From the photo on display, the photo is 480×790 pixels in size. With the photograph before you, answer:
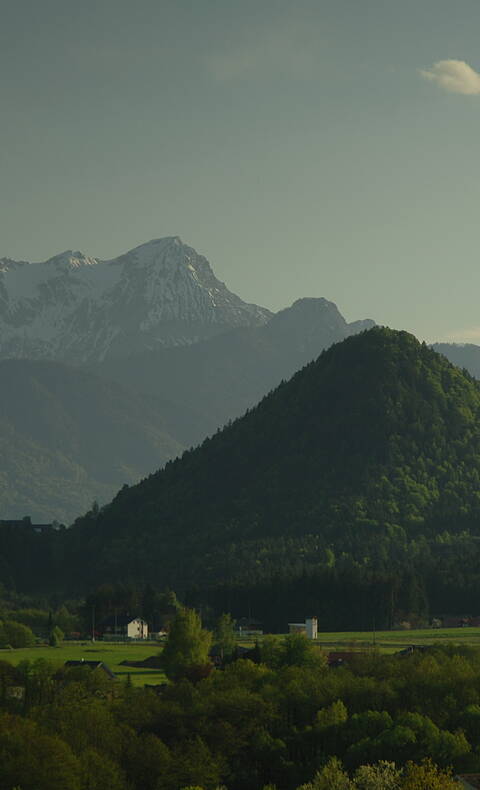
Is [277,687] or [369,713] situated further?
[277,687]

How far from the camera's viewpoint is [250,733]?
16850cm

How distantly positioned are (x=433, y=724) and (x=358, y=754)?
10838 mm

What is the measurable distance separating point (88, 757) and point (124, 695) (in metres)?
43.7

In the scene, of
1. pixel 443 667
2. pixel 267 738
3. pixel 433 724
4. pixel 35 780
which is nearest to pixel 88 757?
pixel 35 780

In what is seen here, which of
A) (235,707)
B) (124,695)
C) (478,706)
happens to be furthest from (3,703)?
(478,706)

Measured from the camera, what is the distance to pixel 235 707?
175 meters

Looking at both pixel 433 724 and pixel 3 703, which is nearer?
pixel 433 724

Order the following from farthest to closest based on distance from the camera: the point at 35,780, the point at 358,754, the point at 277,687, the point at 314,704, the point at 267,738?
the point at 277,687 → the point at 314,704 → the point at 267,738 → the point at 358,754 → the point at 35,780

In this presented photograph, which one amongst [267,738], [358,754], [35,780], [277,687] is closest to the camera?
[35,780]

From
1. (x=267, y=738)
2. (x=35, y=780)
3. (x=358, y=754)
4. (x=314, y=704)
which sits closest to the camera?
(x=35, y=780)

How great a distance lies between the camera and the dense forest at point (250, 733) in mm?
145375

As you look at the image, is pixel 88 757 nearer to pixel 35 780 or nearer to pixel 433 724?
pixel 35 780

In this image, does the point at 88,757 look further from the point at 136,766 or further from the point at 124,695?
the point at 124,695

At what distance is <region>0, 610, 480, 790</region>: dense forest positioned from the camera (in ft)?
477
